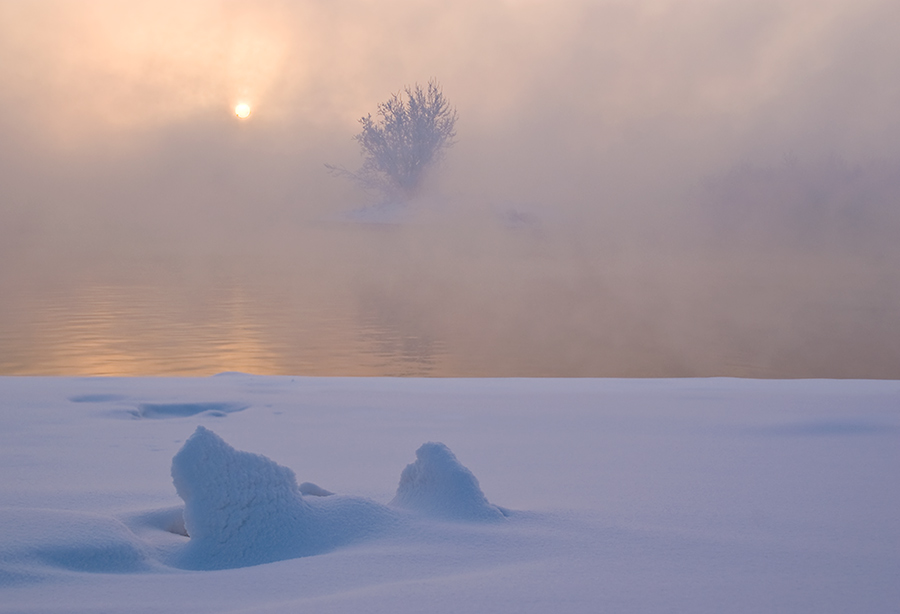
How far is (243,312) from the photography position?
11.1m

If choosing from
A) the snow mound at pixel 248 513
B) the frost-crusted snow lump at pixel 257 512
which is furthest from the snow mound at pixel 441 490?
the snow mound at pixel 248 513

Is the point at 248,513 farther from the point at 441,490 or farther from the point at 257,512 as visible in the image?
the point at 441,490

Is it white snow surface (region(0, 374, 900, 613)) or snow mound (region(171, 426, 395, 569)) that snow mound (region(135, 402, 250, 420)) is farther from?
snow mound (region(171, 426, 395, 569))

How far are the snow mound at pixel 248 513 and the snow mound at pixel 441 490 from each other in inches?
4.3

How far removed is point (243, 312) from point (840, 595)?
1075 centimetres

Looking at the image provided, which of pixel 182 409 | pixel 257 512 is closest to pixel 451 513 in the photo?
pixel 257 512

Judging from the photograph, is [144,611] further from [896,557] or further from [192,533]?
[896,557]

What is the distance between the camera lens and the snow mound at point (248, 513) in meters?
1.30

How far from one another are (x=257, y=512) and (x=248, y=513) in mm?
17

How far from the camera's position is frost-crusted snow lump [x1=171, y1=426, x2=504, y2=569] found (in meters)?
1.30

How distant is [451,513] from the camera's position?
1.43 metres

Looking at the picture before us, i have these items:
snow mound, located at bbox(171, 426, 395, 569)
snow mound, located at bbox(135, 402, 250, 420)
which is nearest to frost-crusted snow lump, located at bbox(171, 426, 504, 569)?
snow mound, located at bbox(171, 426, 395, 569)

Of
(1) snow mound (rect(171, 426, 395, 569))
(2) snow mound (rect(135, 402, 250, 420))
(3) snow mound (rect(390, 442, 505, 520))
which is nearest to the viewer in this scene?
(1) snow mound (rect(171, 426, 395, 569))

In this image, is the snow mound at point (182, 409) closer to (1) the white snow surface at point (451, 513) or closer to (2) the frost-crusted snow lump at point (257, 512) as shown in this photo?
(1) the white snow surface at point (451, 513)
